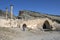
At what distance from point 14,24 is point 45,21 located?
35.4ft

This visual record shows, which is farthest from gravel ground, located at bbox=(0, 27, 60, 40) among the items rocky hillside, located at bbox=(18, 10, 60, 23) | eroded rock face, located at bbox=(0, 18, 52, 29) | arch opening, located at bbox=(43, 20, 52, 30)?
arch opening, located at bbox=(43, 20, 52, 30)

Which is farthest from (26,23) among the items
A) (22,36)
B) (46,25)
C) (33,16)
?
(22,36)

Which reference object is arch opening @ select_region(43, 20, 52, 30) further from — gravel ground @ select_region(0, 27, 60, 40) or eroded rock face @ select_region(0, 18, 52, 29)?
gravel ground @ select_region(0, 27, 60, 40)

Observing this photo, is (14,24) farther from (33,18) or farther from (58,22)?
(58,22)

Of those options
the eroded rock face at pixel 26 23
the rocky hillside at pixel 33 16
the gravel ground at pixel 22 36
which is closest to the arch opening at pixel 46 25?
the eroded rock face at pixel 26 23

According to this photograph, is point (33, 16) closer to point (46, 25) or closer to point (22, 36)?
point (46, 25)

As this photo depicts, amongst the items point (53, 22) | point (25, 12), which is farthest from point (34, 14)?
point (53, 22)

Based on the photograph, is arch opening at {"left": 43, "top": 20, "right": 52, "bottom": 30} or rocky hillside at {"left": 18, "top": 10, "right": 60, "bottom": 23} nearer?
rocky hillside at {"left": 18, "top": 10, "right": 60, "bottom": 23}

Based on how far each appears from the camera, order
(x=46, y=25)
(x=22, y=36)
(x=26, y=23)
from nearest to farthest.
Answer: (x=22, y=36) < (x=26, y=23) < (x=46, y=25)

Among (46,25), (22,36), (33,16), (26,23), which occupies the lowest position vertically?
(22,36)

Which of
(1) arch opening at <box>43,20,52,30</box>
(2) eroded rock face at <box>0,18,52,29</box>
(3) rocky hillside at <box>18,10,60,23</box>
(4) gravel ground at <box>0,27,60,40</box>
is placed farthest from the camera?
(1) arch opening at <box>43,20,52,30</box>

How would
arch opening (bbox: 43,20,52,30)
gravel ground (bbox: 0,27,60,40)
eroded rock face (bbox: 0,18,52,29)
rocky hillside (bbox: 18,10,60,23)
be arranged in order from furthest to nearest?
arch opening (bbox: 43,20,52,30)
rocky hillside (bbox: 18,10,60,23)
eroded rock face (bbox: 0,18,52,29)
gravel ground (bbox: 0,27,60,40)

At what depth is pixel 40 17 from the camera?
1873 inches

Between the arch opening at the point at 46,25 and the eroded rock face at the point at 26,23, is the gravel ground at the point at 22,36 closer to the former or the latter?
the eroded rock face at the point at 26,23
